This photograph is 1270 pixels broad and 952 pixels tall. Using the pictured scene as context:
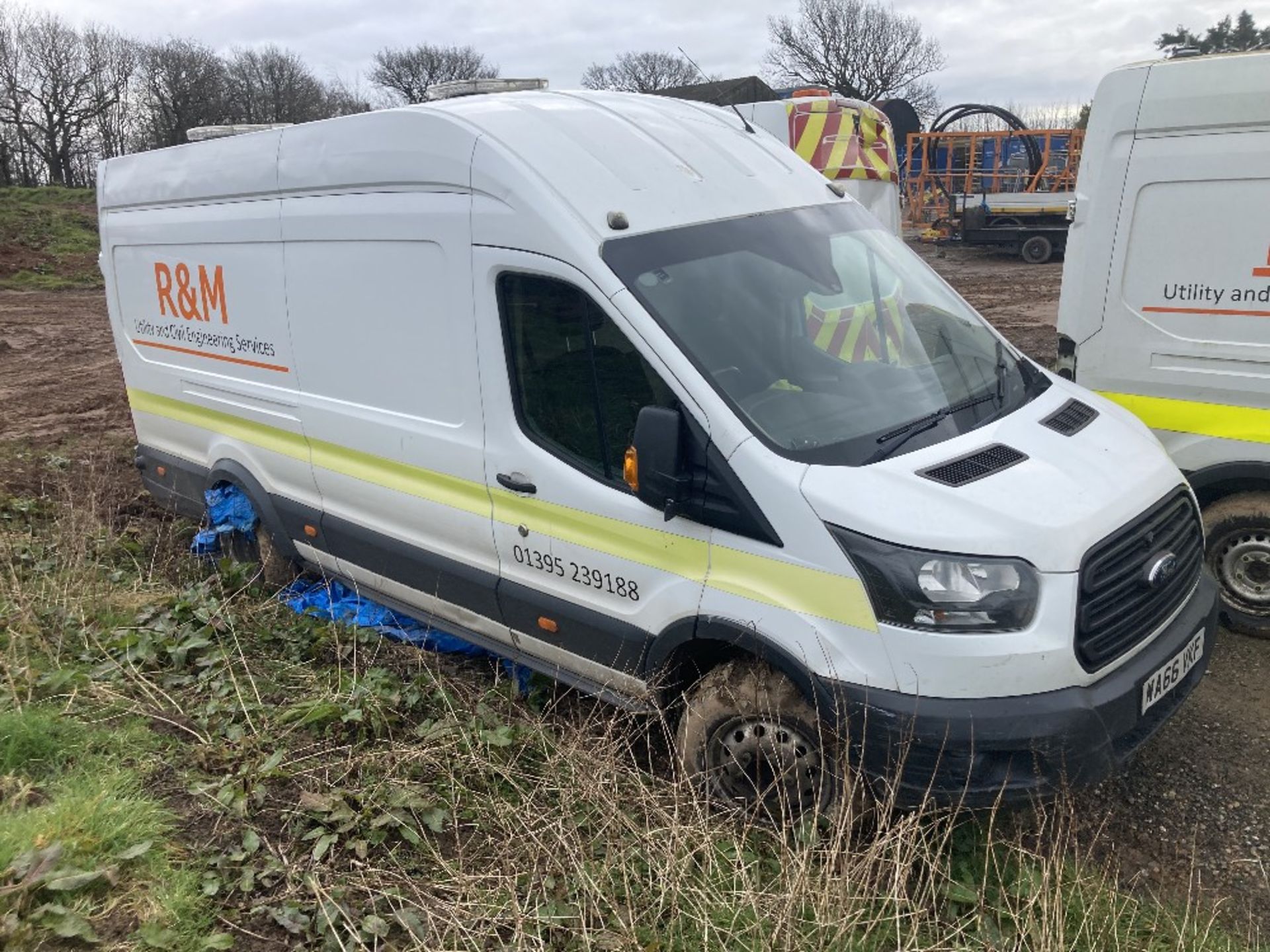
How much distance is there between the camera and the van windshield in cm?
323

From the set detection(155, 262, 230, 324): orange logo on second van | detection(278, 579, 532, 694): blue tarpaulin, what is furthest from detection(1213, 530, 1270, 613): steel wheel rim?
detection(155, 262, 230, 324): orange logo on second van

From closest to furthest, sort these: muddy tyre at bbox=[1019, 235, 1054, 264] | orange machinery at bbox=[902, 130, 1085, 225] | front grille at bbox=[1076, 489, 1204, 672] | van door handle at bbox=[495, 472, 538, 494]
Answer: front grille at bbox=[1076, 489, 1204, 672] → van door handle at bbox=[495, 472, 538, 494] → muddy tyre at bbox=[1019, 235, 1054, 264] → orange machinery at bbox=[902, 130, 1085, 225]

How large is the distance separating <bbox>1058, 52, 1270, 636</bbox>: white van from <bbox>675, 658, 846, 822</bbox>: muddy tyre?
9.74 feet

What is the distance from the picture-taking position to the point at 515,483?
377cm

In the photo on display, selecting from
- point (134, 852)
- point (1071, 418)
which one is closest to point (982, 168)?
point (1071, 418)

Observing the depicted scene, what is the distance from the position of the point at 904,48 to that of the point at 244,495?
5186cm

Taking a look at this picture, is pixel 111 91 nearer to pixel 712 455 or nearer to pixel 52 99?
pixel 52 99

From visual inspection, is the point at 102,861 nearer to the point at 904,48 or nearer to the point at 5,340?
the point at 5,340

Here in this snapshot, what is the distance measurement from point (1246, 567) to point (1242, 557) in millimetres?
52

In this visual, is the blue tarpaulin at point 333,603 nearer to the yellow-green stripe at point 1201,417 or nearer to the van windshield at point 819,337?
the van windshield at point 819,337

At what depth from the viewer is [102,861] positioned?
276 centimetres

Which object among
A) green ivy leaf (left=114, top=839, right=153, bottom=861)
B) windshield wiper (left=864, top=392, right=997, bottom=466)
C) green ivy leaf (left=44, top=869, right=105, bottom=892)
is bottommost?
green ivy leaf (left=114, top=839, right=153, bottom=861)

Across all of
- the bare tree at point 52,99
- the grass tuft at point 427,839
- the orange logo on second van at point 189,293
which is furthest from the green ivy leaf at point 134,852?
the bare tree at point 52,99

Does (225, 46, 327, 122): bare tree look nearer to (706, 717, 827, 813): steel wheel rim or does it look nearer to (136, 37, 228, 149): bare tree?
(136, 37, 228, 149): bare tree
